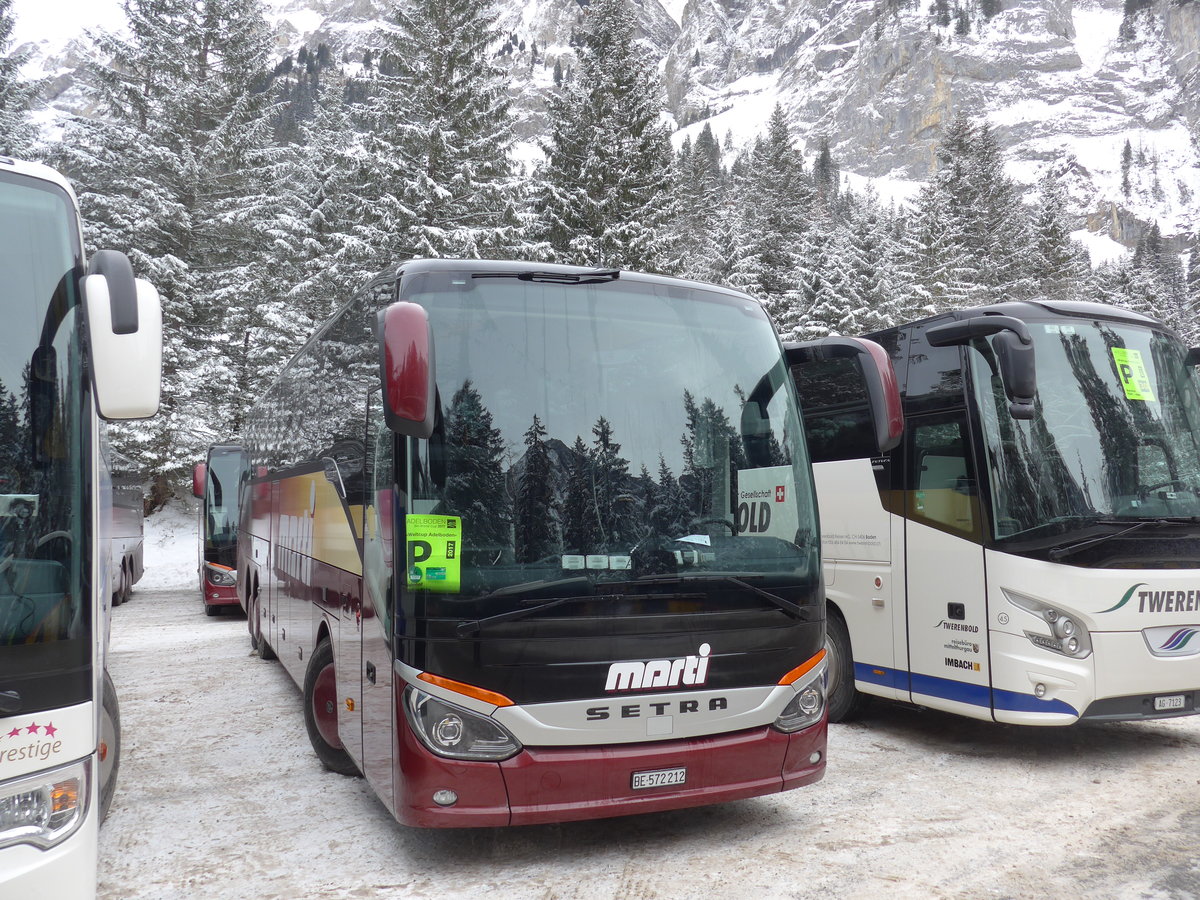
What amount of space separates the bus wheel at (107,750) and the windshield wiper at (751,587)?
3.02 meters

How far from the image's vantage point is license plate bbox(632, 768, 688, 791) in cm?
468

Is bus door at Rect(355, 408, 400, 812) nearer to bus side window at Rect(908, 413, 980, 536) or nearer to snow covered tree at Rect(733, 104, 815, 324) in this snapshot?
bus side window at Rect(908, 413, 980, 536)

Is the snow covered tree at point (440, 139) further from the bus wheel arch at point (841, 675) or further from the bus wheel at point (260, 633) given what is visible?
the bus wheel arch at point (841, 675)

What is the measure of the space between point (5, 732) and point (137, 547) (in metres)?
19.1

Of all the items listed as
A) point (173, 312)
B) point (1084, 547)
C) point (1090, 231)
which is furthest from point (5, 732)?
point (1090, 231)

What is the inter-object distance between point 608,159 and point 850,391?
23.6 m

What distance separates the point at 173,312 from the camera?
28062mm

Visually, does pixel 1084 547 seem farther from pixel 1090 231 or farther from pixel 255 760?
pixel 1090 231

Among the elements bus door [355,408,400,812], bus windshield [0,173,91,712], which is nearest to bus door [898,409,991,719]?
bus door [355,408,400,812]

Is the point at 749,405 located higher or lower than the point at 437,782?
higher

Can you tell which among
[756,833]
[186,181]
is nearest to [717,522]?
[756,833]

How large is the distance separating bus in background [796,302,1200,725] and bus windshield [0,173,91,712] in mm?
5026

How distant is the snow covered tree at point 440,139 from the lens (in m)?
26.5

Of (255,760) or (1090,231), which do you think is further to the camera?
(1090,231)
